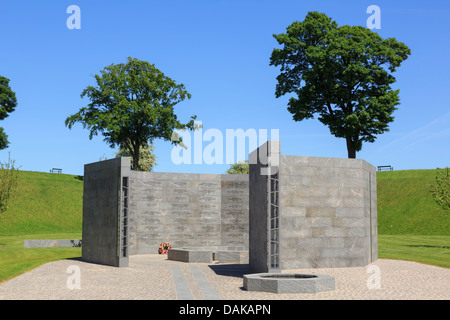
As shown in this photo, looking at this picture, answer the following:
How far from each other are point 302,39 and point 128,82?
19.4m

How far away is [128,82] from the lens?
52625 mm

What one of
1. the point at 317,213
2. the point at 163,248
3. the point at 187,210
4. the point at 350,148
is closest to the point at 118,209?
the point at 163,248

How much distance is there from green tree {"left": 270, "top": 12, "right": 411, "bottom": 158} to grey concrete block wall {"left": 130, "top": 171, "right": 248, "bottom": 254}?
12829mm

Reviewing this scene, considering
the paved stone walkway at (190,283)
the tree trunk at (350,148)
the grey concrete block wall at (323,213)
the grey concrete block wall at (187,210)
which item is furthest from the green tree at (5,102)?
the grey concrete block wall at (323,213)

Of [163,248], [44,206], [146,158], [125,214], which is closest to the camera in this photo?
[125,214]

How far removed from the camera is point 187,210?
35375 mm

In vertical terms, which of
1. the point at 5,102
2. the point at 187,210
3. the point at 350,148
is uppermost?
the point at 5,102

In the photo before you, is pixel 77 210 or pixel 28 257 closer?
pixel 28 257

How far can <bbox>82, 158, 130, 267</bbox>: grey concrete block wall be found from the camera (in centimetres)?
2489

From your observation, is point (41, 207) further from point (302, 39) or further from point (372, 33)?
point (372, 33)

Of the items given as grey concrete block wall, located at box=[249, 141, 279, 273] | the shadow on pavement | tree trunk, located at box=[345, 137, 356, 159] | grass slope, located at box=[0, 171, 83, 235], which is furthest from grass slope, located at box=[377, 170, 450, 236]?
grass slope, located at box=[0, 171, 83, 235]

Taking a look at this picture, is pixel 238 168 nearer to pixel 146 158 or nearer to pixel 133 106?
pixel 146 158

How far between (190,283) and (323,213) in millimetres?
8570

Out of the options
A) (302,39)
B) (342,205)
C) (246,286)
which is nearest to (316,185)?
(342,205)
